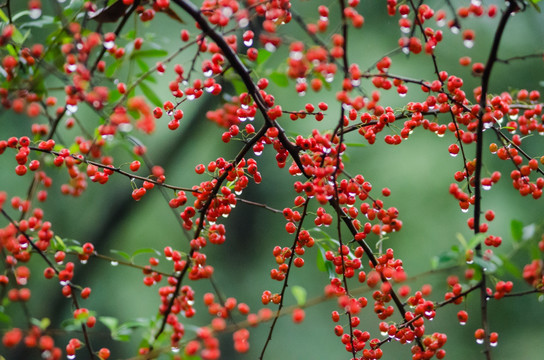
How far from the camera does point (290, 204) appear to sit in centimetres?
204

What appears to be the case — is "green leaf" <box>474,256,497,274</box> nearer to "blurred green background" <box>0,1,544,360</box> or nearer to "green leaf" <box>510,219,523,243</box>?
"green leaf" <box>510,219,523,243</box>

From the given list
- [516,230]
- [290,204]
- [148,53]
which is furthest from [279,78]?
[290,204]

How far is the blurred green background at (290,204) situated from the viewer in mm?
1911

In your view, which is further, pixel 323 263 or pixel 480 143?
pixel 323 263

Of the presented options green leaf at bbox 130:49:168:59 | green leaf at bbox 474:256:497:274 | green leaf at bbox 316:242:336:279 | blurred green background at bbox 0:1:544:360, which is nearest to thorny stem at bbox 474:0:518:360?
green leaf at bbox 474:256:497:274

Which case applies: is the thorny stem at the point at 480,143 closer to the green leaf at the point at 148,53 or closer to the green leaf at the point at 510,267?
the green leaf at the point at 510,267

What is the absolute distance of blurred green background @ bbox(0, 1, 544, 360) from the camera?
6.27 feet

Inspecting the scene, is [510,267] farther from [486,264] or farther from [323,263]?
[323,263]

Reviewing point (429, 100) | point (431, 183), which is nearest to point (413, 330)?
point (429, 100)

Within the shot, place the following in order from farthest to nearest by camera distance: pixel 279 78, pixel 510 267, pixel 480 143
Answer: pixel 279 78 → pixel 480 143 → pixel 510 267

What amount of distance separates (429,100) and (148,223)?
60.2 inches

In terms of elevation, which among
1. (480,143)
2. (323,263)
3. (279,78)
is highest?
(279,78)

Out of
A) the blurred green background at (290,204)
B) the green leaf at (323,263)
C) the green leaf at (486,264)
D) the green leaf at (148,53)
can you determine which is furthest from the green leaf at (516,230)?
the blurred green background at (290,204)

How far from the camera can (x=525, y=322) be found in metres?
1.95
